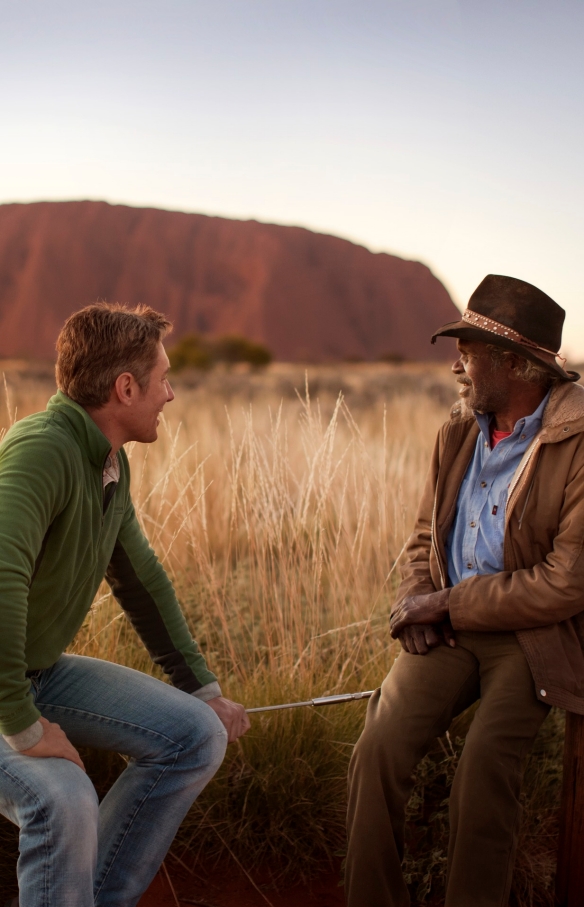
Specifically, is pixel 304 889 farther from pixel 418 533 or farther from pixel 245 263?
pixel 245 263

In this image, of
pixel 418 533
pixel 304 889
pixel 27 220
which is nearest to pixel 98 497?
pixel 418 533

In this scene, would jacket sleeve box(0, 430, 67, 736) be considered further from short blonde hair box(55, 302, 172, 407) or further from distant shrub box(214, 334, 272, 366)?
distant shrub box(214, 334, 272, 366)

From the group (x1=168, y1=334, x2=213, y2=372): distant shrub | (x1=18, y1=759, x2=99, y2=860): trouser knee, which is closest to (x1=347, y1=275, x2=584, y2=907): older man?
(x1=18, y1=759, x2=99, y2=860): trouser knee

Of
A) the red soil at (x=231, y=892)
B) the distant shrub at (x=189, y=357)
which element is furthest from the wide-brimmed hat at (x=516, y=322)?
the distant shrub at (x=189, y=357)

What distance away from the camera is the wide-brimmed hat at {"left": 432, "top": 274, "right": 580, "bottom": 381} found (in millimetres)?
2281

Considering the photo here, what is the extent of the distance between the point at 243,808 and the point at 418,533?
99 cm

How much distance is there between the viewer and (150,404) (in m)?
1.92

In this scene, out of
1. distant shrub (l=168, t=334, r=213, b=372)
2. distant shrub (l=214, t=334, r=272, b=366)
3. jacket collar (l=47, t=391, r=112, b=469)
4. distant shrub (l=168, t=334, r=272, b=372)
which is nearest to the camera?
jacket collar (l=47, t=391, r=112, b=469)

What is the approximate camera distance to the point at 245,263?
7400 centimetres

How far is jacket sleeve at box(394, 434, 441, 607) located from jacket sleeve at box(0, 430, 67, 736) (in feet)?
3.89

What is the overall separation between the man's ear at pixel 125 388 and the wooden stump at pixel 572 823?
4.58 feet

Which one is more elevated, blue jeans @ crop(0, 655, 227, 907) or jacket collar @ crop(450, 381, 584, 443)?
jacket collar @ crop(450, 381, 584, 443)

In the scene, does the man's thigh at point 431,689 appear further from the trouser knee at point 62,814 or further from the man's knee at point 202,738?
the trouser knee at point 62,814

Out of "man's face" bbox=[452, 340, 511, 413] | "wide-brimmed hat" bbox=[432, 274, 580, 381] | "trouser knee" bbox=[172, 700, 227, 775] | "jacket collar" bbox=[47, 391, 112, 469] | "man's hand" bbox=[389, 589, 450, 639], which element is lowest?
"trouser knee" bbox=[172, 700, 227, 775]
